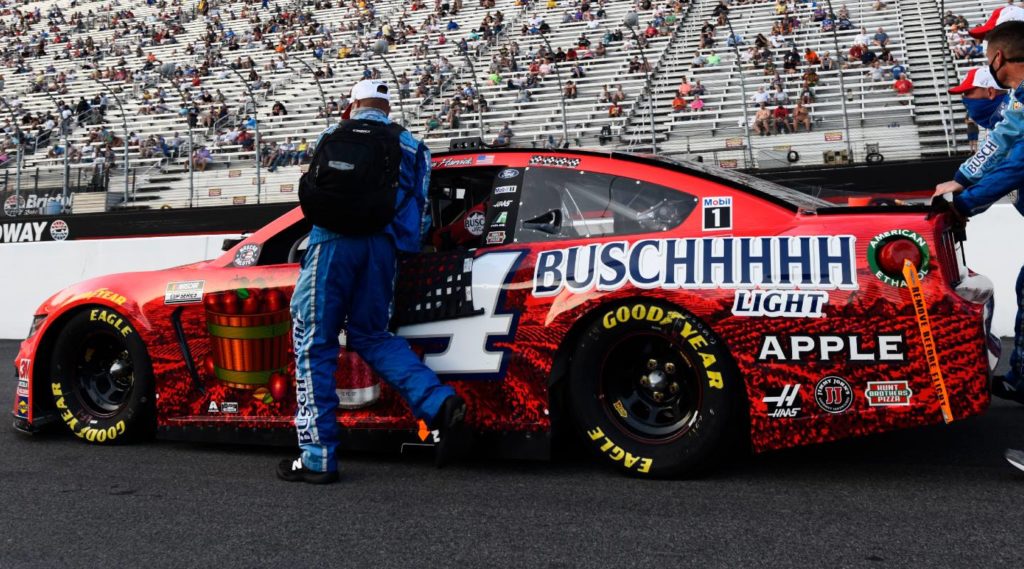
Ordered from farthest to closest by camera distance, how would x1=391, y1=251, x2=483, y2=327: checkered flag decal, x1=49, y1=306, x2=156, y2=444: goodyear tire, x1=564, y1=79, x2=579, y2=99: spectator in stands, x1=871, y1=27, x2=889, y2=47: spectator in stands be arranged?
x1=564, y1=79, x2=579, y2=99: spectator in stands, x1=871, y1=27, x2=889, y2=47: spectator in stands, x1=49, y1=306, x2=156, y2=444: goodyear tire, x1=391, y1=251, x2=483, y2=327: checkered flag decal

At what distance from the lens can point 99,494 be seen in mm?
3719

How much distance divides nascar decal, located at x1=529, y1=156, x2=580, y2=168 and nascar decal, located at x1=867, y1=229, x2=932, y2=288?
4.10 feet

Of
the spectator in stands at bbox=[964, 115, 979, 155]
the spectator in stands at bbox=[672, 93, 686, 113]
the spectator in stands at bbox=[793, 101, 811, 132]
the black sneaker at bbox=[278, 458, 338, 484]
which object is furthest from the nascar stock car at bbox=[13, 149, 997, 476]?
the spectator in stands at bbox=[672, 93, 686, 113]

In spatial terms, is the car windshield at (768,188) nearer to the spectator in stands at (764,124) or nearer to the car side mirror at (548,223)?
the car side mirror at (548,223)

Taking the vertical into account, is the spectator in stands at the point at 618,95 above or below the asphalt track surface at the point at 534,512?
above

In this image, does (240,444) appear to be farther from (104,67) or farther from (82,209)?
(104,67)

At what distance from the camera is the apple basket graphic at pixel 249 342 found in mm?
4148

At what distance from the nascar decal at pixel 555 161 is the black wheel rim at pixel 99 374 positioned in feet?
7.55

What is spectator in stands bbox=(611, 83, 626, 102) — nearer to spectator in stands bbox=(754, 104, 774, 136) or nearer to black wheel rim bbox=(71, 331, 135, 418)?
spectator in stands bbox=(754, 104, 774, 136)

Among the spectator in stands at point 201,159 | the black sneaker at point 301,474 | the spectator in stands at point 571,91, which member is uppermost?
the spectator in stands at point 571,91

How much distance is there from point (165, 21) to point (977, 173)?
33.5 metres

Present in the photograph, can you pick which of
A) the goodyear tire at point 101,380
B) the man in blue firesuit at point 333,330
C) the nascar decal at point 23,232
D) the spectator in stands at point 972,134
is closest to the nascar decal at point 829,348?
the man in blue firesuit at point 333,330

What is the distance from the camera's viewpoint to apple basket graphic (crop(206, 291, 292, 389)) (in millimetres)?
4148

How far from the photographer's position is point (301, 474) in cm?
381
